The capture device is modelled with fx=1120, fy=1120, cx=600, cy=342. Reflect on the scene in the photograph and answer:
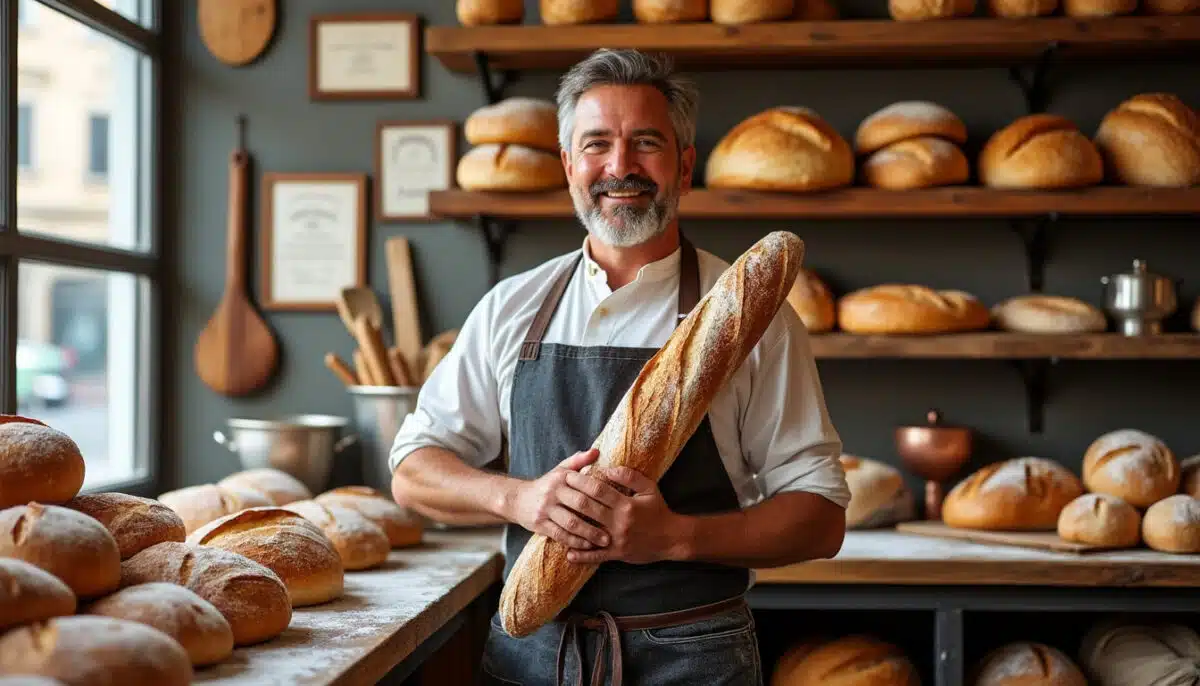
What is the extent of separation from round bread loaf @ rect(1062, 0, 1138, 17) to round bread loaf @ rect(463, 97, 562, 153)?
55.3 inches

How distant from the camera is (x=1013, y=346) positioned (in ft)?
9.59

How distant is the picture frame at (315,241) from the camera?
11.0ft

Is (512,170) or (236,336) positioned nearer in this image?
(512,170)

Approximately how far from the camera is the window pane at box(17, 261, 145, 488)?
272cm

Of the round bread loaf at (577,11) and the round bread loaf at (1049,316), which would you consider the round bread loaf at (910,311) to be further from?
the round bread loaf at (577,11)

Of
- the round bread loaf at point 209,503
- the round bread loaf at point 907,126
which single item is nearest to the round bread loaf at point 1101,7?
the round bread loaf at point 907,126

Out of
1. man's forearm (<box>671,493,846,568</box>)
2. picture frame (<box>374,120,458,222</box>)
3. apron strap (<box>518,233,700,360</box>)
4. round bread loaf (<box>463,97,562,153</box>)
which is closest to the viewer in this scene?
man's forearm (<box>671,493,846,568</box>)

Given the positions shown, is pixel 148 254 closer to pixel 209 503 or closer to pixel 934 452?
pixel 209 503

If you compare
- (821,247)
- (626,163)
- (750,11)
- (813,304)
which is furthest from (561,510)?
(821,247)

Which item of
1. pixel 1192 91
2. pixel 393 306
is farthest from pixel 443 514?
pixel 1192 91

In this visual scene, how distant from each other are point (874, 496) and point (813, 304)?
0.53 metres

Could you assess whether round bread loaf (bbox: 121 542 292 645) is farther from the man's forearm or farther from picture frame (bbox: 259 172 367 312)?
picture frame (bbox: 259 172 367 312)

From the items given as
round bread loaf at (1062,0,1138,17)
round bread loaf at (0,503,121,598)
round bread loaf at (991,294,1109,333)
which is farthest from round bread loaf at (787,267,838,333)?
round bread loaf at (0,503,121,598)

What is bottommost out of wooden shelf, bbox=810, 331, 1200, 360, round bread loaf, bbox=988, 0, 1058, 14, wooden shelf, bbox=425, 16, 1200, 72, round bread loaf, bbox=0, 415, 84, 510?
round bread loaf, bbox=0, 415, 84, 510
